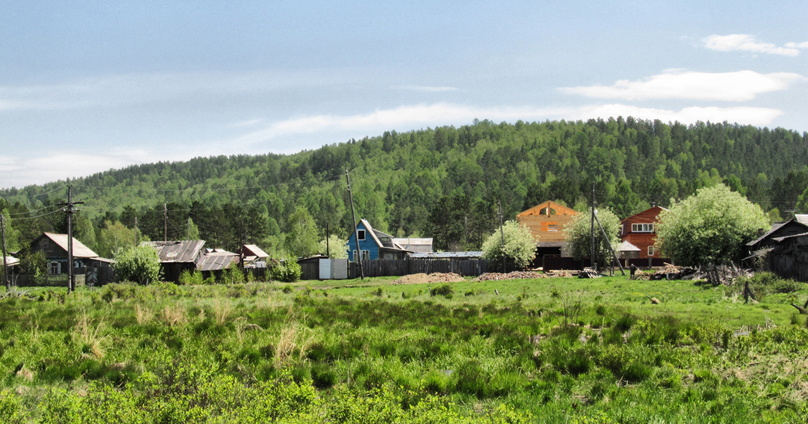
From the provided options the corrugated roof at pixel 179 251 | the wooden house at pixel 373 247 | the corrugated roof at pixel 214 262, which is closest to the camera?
the corrugated roof at pixel 179 251

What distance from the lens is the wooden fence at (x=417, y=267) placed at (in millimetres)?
52656

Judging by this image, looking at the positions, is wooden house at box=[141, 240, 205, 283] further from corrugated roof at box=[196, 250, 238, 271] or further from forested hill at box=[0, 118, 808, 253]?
forested hill at box=[0, 118, 808, 253]

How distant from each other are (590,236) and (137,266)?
41548 mm

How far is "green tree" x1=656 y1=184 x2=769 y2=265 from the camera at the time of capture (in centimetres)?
3553

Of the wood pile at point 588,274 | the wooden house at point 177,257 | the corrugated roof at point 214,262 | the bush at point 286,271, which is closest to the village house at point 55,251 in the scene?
the wooden house at point 177,257

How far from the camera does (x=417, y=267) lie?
53.4 metres

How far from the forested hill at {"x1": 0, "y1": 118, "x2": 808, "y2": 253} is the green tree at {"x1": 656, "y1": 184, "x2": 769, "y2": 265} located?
198ft

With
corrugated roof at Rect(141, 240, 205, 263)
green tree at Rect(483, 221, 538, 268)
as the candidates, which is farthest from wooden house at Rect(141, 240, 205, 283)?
green tree at Rect(483, 221, 538, 268)

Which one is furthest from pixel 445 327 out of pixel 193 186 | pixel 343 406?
pixel 193 186

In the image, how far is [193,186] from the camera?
191750mm

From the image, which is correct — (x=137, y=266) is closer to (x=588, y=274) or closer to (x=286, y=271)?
(x=286, y=271)

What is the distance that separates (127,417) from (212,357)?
386cm

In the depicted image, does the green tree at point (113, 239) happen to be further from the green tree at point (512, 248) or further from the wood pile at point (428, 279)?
the green tree at point (512, 248)

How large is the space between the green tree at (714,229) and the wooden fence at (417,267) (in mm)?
19728
